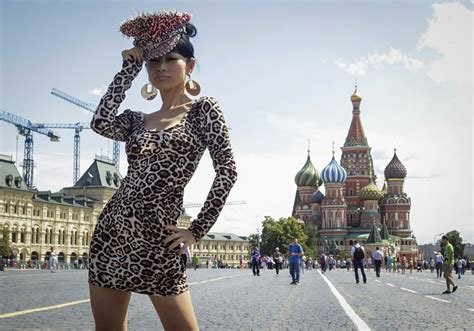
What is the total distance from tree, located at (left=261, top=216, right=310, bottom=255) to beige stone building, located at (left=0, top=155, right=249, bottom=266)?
14.9 m

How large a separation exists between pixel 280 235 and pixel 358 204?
22589mm

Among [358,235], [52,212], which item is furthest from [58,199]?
[358,235]

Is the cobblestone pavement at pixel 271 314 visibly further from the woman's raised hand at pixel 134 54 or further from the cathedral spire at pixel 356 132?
the cathedral spire at pixel 356 132

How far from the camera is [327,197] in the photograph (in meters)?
116

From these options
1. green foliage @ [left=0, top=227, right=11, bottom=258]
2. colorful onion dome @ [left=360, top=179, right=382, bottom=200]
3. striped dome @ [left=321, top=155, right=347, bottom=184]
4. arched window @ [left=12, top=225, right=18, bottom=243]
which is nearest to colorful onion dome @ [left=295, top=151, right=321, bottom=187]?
striped dome @ [left=321, top=155, right=347, bottom=184]

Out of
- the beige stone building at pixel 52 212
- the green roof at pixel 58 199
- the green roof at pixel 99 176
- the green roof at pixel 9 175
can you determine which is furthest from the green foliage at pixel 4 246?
the green roof at pixel 99 176

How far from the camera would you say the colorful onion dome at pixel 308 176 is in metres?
127

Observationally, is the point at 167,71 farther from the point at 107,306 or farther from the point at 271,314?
the point at 271,314

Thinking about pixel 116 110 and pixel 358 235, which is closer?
pixel 116 110

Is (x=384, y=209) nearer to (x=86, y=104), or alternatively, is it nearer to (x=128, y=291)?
(x=86, y=104)

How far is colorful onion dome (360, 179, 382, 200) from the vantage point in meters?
113

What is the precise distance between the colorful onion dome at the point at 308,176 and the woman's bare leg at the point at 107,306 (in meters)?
125

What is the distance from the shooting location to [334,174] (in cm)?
11538

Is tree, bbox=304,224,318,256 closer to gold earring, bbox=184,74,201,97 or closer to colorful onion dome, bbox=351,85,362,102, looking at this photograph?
colorful onion dome, bbox=351,85,362,102
